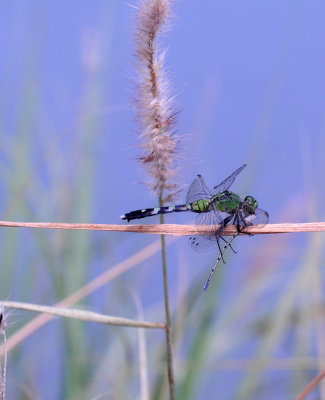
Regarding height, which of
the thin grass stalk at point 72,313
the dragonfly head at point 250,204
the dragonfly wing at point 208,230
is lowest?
the thin grass stalk at point 72,313

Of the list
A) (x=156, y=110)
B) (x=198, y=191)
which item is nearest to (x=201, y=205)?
(x=198, y=191)

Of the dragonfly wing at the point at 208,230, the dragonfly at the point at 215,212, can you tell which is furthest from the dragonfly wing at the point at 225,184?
the dragonfly wing at the point at 208,230

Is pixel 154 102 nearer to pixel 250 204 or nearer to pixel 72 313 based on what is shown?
pixel 72 313

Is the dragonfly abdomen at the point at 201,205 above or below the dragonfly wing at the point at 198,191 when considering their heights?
below

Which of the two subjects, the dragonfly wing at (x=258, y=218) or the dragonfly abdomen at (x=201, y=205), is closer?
the dragonfly wing at (x=258, y=218)

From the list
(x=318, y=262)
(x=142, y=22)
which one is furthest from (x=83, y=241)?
(x=142, y=22)

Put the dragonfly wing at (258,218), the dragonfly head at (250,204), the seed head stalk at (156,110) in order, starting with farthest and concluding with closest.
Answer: the dragonfly head at (250,204) → the dragonfly wing at (258,218) → the seed head stalk at (156,110)

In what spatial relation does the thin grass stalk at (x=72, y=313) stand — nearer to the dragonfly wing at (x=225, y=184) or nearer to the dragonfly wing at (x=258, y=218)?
the dragonfly wing at (x=258, y=218)

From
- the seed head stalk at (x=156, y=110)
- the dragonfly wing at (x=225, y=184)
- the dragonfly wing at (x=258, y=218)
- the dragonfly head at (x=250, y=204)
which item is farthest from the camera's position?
the dragonfly wing at (x=225, y=184)

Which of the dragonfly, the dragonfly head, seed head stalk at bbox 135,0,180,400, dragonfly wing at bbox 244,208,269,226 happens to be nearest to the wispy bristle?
seed head stalk at bbox 135,0,180,400
